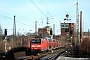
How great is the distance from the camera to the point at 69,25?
108250mm

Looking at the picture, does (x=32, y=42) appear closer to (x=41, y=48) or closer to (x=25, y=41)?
(x=41, y=48)

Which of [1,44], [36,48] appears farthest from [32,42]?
[1,44]

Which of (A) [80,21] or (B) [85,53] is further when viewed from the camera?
(A) [80,21]

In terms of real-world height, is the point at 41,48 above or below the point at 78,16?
below

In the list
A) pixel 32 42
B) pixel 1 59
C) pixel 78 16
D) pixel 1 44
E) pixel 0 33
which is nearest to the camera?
pixel 1 59

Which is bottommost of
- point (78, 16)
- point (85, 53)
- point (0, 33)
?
point (85, 53)

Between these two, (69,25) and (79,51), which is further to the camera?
(69,25)

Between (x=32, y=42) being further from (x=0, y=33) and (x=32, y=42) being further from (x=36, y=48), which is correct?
(x=0, y=33)

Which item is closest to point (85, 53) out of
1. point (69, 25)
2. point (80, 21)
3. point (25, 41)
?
point (80, 21)

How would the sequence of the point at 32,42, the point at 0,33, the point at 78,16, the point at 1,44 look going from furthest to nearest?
1. the point at 78,16
2. the point at 0,33
3. the point at 1,44
4. the point at 32,42

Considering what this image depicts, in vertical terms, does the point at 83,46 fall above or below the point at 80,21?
below

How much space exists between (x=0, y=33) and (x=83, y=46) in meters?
27.9

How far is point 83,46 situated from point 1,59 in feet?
99.7

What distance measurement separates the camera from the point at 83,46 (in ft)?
184
